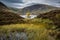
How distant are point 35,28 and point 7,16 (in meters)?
0.57

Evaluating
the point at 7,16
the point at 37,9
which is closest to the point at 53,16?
the point at 37,9

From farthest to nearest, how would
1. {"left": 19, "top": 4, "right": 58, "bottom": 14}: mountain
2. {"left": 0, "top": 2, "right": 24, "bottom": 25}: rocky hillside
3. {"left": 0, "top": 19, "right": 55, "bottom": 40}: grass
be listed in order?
{"left": 19, "top": 4, "right": 58, "bottom": 14}: mountain < {"left": 0, "top": 2, "right": 24, "bottom": 25}: rocky hillside < {"left": 0, "top": 19, "right": 55, "bottom": 40}: grass

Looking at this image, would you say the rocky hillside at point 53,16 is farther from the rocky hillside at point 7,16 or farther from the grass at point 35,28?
the rocky hillside at point 7,16

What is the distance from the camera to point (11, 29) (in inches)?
132

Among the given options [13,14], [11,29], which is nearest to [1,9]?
[13,14]

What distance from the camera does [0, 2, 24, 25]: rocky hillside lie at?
341 cm

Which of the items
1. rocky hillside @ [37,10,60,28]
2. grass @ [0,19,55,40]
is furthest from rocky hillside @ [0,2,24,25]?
rocky hillside @ [37,10,60,28]

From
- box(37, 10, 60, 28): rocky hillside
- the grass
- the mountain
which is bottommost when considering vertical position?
the grass

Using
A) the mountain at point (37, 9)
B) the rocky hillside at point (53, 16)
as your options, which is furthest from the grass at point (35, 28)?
the mountain at point (37, 9)

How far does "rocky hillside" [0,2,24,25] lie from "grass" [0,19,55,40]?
0.08m

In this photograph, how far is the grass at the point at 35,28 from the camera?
10.8ft

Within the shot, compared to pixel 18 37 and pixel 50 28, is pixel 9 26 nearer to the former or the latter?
pixel 18 37

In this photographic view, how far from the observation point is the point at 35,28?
11.1 ft

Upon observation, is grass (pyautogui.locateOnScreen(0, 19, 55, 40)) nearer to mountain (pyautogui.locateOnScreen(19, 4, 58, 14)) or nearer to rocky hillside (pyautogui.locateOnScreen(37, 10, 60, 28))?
rocky hillside (pyautogui.locateOnScreen(37, 10, 60, 28))
